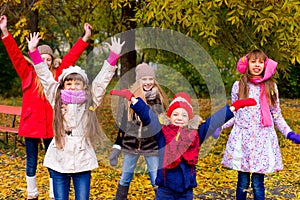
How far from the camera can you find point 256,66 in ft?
13.4

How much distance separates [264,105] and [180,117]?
4.13 feet

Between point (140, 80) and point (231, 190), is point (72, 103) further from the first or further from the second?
point (231, 190)

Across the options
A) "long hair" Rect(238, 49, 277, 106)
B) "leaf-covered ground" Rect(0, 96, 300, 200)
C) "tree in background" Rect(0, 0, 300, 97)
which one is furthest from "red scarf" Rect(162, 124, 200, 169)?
"tree in background" Rect(0, 0, 300, 97)

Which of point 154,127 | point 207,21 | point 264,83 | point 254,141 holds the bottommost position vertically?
point 254,141

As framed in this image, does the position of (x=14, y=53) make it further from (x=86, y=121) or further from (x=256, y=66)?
(x=256, y=66)

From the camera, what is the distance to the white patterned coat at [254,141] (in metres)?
4.08

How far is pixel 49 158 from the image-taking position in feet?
11.5

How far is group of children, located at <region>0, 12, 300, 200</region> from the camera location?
3.26 meters

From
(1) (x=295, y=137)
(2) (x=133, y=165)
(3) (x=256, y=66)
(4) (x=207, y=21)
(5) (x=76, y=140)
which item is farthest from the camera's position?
(4) (x=207, y=21)

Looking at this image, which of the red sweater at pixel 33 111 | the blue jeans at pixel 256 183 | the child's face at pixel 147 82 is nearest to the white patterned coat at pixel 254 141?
the blue jeans at pixel 256 183

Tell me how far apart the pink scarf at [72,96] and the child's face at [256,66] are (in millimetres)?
1669

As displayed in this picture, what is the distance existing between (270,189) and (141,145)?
2.29 meters

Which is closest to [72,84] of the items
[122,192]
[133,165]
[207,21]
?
[133,165]

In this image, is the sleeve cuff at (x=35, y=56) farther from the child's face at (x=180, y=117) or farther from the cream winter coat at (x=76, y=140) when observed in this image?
the child's face at (x=180, y=117)
